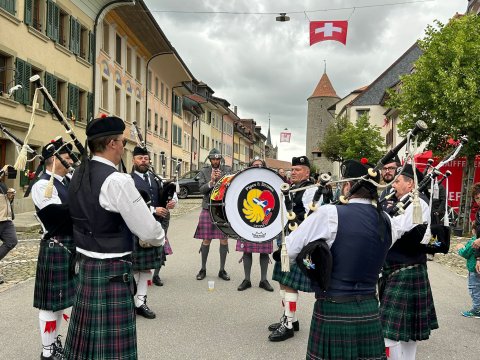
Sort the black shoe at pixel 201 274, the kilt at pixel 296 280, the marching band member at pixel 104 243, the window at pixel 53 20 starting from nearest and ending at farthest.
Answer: the marching band member at pixel 104 243
the kilt at pixel 296 280
the black shoe at pixel 201 274
the window at pixel 53 20

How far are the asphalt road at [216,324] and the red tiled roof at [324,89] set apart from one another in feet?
256

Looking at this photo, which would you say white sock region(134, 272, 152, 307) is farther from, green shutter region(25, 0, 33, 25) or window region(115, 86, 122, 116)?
window region(115, 86, 122, 116)

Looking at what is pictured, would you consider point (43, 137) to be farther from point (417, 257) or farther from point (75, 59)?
point (417, 257)

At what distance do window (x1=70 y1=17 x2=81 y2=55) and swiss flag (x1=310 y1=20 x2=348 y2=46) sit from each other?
929 cm

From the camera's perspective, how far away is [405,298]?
11.7ft

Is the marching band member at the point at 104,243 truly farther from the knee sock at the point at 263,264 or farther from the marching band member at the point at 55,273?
the knee sock at the point at 263,264

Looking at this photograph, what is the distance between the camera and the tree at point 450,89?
43.5ft

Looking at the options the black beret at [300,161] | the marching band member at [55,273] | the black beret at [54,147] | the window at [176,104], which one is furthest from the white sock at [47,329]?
the window at [176,104]

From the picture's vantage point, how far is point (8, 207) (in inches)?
265

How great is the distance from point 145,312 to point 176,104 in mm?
30781

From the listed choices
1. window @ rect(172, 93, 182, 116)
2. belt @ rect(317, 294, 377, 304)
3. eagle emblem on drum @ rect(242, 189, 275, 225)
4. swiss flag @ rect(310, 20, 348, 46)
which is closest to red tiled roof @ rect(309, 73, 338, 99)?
window @ rect(172, 93, 182, 116)

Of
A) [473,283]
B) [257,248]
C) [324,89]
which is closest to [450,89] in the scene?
[473,283]

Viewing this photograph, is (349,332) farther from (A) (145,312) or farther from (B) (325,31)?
(B) (325,31)

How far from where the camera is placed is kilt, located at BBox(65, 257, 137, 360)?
9.38 feet
